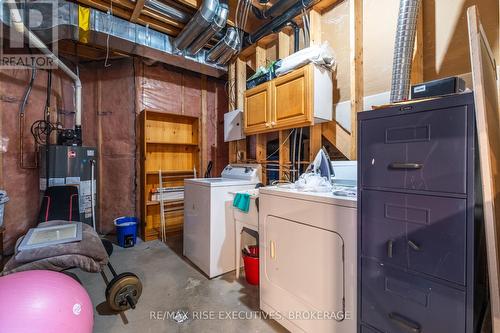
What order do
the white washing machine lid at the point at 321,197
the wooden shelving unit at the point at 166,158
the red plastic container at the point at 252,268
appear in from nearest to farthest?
the white washing machine lid at the point at 321,197 → the red plastic container at the point at 252,268 → the wooden shelving unit at the point at 166,158

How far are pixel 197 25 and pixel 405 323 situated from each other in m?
2.91

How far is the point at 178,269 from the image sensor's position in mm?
2570

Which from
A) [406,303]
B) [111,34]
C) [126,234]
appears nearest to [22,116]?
[111,34]

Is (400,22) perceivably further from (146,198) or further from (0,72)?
(0,72)

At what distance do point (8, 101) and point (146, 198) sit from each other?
193 cm

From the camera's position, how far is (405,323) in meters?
1.04

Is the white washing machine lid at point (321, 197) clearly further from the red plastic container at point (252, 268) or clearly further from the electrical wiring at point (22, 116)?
the electrical wiring at point (22, 116)

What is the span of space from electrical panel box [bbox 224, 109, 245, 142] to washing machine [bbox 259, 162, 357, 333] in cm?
145

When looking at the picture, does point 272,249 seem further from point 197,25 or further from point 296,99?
point 197,25

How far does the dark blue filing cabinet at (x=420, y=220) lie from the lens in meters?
0.90

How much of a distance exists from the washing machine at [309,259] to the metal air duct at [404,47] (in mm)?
772

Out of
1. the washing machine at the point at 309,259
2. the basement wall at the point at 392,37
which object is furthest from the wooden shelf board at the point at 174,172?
the basement wall at the point at 392,37

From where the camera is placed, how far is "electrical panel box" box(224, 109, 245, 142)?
308 cm

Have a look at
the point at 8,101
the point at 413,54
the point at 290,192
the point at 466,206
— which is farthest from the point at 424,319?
the point at 8,101
